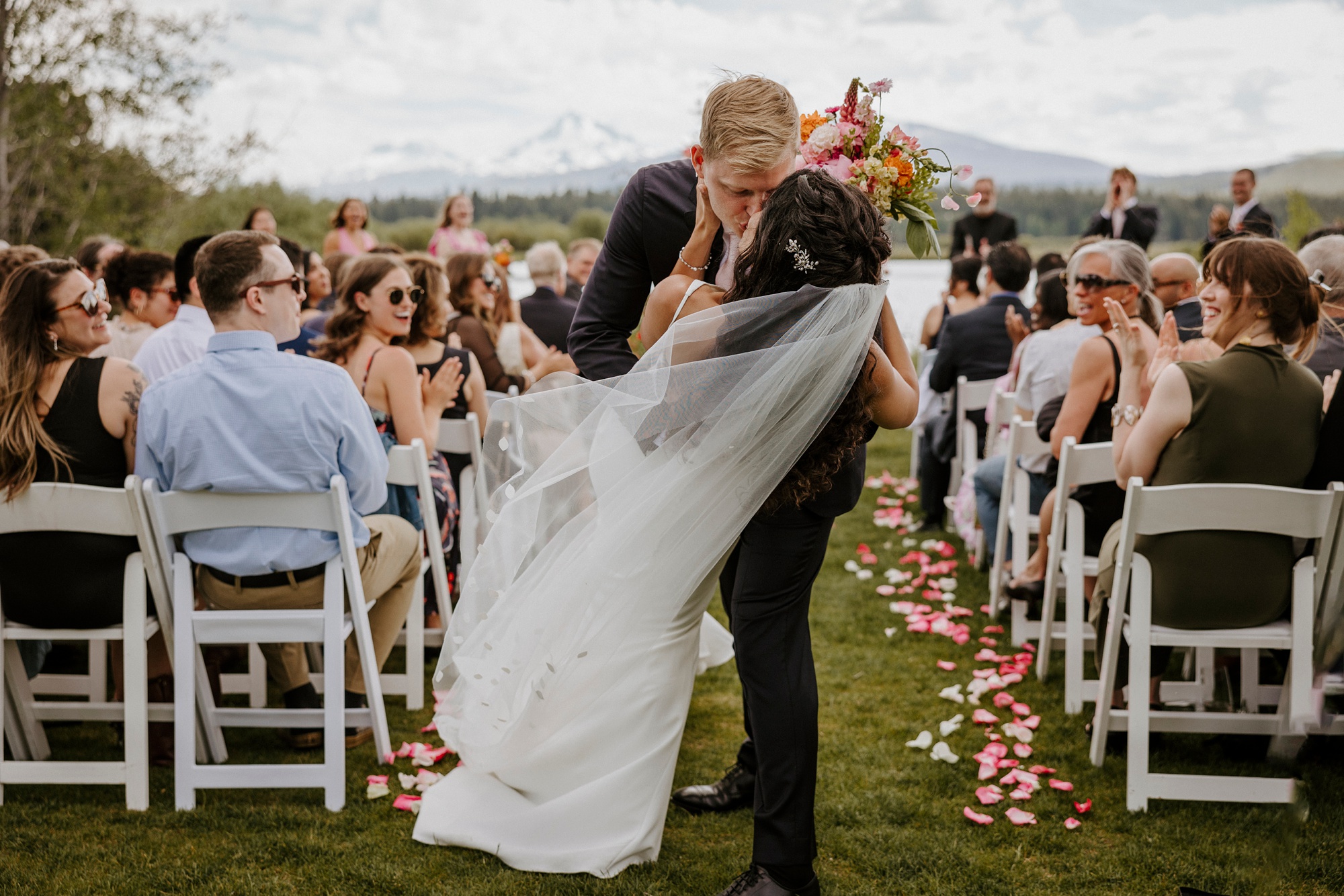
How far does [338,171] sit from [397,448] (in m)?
18.1

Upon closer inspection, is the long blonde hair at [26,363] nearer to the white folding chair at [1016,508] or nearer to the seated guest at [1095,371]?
the seated guest at [1095,371]

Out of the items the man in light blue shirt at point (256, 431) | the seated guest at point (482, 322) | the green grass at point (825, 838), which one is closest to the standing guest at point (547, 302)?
the seated guest at point (482, 322)

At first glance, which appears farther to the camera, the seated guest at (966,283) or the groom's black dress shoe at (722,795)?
the seated guest at (966,283)

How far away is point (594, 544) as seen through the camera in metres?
2.69

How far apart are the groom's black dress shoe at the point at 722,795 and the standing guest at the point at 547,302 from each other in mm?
4166

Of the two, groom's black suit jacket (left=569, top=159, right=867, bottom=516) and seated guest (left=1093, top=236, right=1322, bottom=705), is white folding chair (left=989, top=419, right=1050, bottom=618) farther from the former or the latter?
groom's black suit jacket (left=569, top=159, right=867, bottom=516)

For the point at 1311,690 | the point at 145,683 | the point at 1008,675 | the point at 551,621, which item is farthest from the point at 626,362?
the point at 1008,675

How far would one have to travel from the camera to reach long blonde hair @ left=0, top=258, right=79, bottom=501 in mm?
3166

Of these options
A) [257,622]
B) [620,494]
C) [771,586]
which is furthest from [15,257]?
[771,586]

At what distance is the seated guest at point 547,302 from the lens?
23.7 ft

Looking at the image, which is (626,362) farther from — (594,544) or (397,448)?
(397,448)

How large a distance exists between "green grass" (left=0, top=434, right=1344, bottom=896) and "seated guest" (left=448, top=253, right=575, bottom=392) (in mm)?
2758

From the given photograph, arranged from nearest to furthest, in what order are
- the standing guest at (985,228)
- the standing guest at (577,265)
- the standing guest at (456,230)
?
1. the standing guest at (577,265)
2. the standing guest at (456,230)
3. the standing guest at (985,228)

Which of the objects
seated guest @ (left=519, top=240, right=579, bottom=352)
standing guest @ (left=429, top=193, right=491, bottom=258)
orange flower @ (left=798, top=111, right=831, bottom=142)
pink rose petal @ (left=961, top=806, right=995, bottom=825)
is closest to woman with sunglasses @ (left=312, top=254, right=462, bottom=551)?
orange flower @ (left=798, top=111, right=831, bottom=142)
